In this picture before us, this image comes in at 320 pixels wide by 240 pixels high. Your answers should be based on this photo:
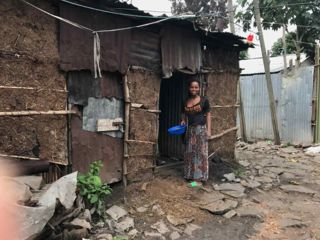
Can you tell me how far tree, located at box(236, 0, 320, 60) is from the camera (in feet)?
52.7

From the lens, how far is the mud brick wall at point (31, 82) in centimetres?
494

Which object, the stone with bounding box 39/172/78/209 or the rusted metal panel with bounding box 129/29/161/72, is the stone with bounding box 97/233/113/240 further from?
the rusted metal panel with bounding box 129/29/161/72

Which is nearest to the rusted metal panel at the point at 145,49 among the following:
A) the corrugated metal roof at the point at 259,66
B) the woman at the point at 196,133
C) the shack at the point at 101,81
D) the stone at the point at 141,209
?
the shack at the point at 101,81

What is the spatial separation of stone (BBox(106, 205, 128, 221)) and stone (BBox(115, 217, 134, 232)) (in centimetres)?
10

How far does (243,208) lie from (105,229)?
2539 millimetres

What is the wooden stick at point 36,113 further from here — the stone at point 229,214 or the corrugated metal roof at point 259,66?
the corrugated metal roof at point 259,66

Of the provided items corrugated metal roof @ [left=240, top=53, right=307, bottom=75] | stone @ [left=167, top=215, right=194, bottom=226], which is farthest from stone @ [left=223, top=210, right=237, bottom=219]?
corrugated metal roof @ [left=240, top=53, right=307, bottom=75]

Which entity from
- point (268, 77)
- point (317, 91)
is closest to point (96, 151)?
point (268, 77)

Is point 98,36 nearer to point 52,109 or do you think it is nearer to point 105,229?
point 52,109

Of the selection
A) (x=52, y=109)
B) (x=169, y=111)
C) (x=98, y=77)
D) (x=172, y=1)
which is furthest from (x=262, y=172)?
(x=172, y=1)

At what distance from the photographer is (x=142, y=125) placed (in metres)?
7.00

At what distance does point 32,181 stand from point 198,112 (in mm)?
3445

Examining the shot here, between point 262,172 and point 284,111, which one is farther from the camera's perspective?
point 284,111

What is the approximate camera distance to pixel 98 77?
6.19 meters
